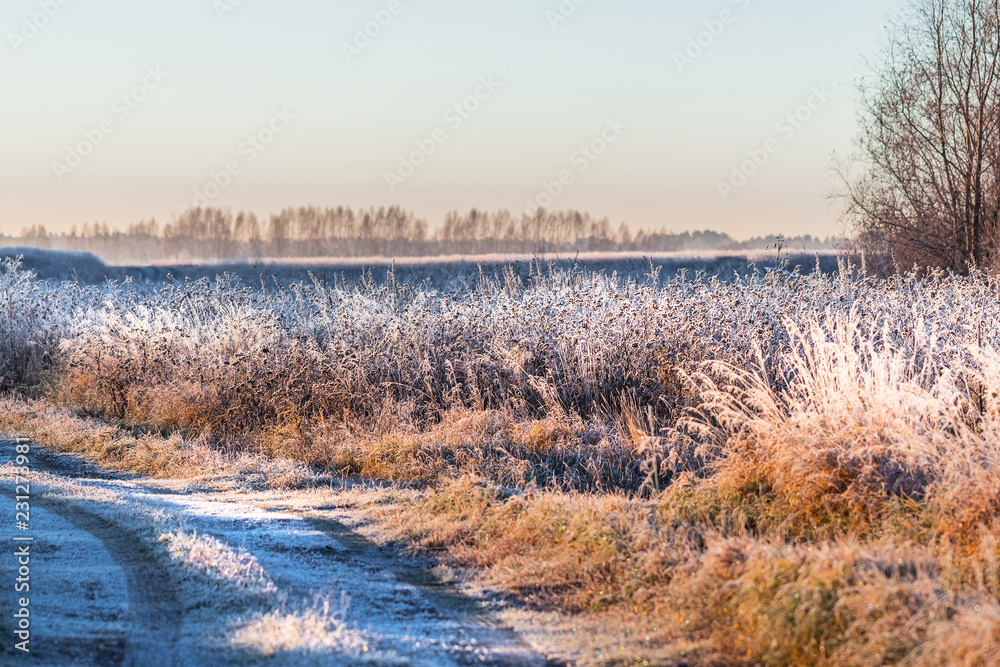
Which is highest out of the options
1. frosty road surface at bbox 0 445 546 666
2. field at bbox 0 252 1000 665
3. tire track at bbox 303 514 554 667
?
field at bbox 0 252 1000 665

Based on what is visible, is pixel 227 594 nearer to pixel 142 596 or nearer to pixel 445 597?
pixel 142 596

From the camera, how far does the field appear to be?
4824 mm

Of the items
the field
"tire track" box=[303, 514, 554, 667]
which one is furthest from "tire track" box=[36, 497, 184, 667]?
the field

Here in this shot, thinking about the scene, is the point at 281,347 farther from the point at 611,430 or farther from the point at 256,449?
the point at 611,430

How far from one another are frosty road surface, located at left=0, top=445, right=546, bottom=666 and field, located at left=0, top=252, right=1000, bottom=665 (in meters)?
0.50

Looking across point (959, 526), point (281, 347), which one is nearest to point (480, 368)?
point (281, 347)

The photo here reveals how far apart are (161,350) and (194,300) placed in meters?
2.82

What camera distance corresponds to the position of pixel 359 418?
11180 mm

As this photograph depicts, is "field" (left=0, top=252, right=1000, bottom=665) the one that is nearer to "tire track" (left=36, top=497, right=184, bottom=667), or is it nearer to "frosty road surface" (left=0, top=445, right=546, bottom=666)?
"frosty road surface" (left=0, top=445, right=546, bottom=666)

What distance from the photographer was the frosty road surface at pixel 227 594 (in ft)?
14.9

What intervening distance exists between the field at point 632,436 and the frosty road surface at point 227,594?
0.50m

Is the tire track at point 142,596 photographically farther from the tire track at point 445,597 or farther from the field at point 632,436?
the field at point 632,436

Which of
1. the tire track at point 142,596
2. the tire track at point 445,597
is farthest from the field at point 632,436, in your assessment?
the tire track at point 142,596

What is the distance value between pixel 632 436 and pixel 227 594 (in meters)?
5.15
